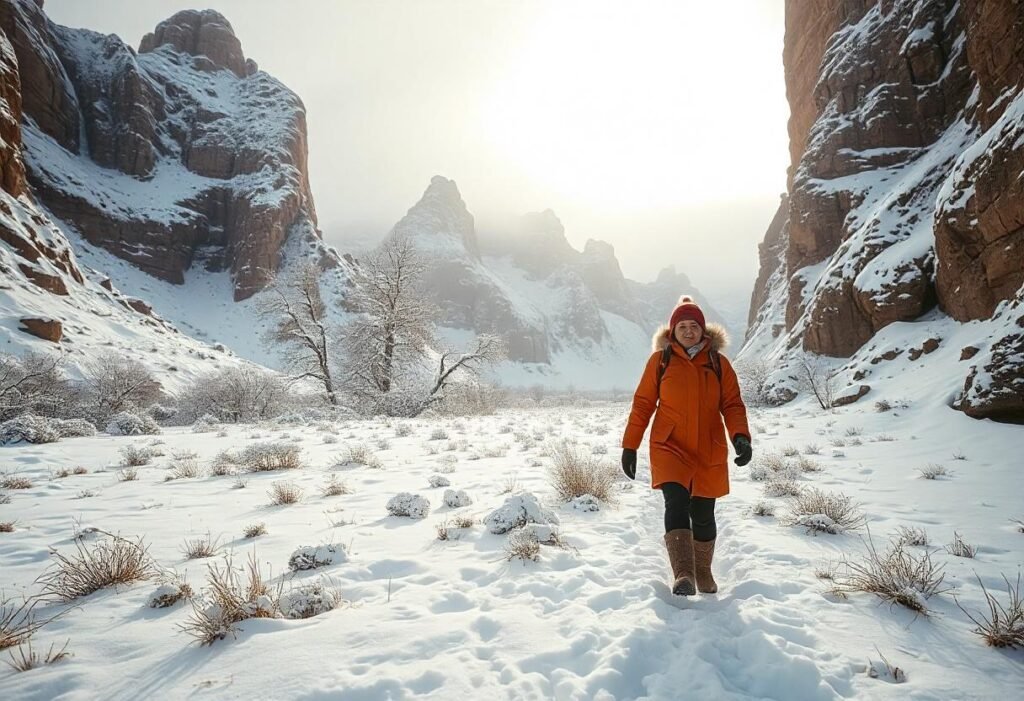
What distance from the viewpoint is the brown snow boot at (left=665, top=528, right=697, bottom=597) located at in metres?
3.04

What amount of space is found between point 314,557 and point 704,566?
2.99 metres

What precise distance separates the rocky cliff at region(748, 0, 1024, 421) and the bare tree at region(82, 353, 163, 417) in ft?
84.7

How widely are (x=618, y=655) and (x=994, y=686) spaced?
5.50 ft

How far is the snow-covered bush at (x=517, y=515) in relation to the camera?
4.09 meters

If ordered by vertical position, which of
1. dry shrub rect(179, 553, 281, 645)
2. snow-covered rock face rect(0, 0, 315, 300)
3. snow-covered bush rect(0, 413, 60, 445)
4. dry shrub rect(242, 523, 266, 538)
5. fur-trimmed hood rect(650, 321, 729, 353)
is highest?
snow-covered rock face rect(0, 0, 315, 300)

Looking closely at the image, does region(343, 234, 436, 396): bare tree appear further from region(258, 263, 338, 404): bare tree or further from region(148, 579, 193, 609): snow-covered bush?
region(148, 579, 193, 609): snow-covered bush

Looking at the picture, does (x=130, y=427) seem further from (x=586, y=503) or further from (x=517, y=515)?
(x=586, y=503)

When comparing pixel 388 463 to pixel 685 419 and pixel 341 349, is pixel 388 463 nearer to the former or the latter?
pixel 685 419

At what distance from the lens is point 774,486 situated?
5746 millimetres

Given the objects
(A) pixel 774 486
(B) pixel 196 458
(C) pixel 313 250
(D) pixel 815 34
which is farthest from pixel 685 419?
(C) pixel 313 250

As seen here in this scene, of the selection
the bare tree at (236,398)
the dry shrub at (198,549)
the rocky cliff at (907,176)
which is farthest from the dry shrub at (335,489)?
the bare tree at (236,398)

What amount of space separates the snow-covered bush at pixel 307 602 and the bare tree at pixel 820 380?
20040 mm

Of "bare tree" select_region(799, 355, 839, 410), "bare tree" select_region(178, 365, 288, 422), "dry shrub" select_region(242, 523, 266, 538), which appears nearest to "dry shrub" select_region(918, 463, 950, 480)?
"dry shrub" select_region(242, 523, 266, 538)

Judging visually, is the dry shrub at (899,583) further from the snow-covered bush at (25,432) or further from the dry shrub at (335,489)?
the snow-covered bush at (25,432)
